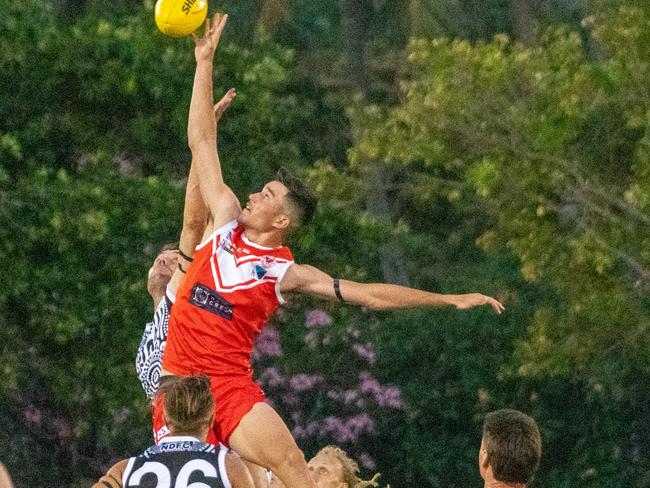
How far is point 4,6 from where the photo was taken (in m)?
16.7

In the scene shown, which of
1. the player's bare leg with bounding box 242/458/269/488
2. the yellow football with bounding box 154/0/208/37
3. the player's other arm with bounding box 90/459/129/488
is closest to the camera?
the player's other arm with bounding box 90/459/129/488

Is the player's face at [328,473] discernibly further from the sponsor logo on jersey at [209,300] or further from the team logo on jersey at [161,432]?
the sponsor logo on jersey at [209,300]

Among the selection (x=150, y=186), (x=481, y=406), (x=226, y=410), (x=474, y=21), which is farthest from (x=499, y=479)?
(x=474, y=21)

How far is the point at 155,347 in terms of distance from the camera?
962 cm

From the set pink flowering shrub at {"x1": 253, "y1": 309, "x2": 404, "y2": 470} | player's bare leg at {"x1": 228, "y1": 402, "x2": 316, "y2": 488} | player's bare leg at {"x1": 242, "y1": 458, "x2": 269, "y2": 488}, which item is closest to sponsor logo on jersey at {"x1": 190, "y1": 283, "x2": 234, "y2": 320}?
player's bare leg at {"x1": 228, "y1": 402, "x2": 316, "y2": 488}

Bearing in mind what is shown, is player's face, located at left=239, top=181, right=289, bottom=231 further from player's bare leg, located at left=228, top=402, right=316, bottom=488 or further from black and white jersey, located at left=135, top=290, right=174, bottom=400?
player's bare leg, located at left=228, top=402, right=316, bottom=488

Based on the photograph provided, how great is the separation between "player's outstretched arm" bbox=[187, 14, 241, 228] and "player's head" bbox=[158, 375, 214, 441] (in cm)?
184

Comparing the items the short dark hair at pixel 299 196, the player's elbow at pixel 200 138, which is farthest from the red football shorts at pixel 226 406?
the player's elbow at pixel 200 138

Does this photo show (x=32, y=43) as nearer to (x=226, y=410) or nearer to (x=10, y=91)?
(x=10, y=91)

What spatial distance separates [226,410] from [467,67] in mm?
8744

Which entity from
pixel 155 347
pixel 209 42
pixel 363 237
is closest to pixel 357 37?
pixel 363 237

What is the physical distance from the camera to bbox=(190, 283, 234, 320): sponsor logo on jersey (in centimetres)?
888

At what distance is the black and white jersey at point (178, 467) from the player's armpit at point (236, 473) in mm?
22

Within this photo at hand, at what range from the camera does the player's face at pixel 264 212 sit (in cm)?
898
